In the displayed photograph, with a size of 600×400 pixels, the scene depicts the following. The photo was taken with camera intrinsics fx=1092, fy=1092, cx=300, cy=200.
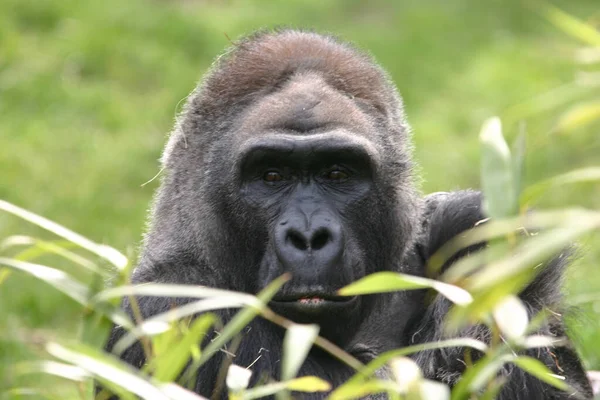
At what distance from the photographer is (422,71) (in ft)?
38.5

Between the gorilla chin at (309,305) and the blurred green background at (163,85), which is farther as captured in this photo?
the blurred green background at (163,85)

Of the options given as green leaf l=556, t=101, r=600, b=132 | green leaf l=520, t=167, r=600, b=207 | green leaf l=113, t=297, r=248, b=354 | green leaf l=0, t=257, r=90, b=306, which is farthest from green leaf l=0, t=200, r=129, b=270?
green leaf l=556, t=101, r=600, b=132

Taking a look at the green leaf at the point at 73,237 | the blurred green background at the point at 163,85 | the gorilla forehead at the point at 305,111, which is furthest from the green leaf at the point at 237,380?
the blurred green background at the point at 163,85

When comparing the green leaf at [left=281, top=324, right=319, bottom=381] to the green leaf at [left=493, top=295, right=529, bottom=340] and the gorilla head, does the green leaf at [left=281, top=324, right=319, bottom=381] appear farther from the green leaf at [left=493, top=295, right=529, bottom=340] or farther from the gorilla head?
the gorilla head

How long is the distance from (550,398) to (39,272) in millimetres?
2454

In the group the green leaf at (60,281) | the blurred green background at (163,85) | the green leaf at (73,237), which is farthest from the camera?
the blurred green background at (163,85)

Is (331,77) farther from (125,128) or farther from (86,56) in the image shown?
(86,56)

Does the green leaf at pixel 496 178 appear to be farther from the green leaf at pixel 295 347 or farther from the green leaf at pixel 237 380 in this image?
the green leaf at pixel 237 380

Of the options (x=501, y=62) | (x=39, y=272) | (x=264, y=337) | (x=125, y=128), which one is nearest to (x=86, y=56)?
(x=125, y=128)

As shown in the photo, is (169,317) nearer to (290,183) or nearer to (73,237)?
(73,237)

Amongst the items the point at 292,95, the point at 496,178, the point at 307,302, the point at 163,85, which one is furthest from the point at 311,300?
the point at 163,85

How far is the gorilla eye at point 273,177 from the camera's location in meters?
4.71

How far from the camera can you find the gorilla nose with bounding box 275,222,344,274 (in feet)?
13.8

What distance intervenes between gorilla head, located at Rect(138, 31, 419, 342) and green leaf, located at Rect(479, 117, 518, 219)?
4.99 feet
